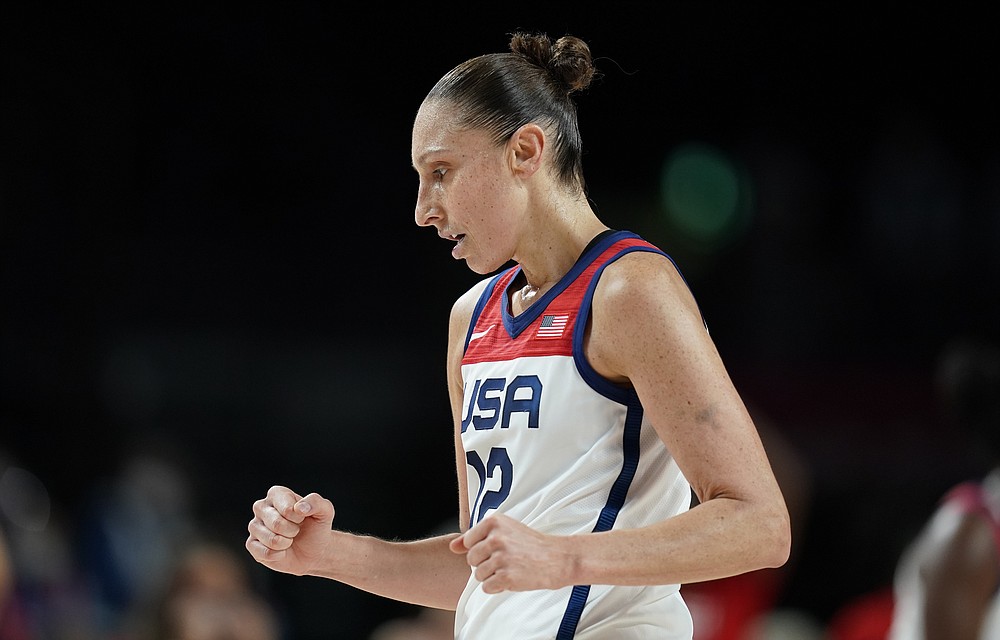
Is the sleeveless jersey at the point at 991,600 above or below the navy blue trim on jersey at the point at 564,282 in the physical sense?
below

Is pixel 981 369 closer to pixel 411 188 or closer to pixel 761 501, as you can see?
pixel 761 501

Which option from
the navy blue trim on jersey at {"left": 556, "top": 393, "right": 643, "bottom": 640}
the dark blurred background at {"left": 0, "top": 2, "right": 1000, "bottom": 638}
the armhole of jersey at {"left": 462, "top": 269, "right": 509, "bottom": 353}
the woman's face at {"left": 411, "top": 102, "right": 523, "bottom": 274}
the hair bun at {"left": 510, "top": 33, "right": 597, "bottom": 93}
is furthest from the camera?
the dark blurred background at {"left": 0, "top": 2, "right": 1000, "bottom": 638}

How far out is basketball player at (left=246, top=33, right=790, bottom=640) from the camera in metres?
2.23

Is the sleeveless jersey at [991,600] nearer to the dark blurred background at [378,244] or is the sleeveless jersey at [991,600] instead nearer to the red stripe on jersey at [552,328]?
the red stripe on jersey at [552,328]

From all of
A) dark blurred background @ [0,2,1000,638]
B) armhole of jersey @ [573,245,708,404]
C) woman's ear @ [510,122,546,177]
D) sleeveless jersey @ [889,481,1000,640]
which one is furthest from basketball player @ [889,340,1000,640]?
dark blurred background @ [0,2,1000,638]

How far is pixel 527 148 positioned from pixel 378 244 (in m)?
9.87

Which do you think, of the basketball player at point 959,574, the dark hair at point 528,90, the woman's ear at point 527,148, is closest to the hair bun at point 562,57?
the dark hair at point 528,90

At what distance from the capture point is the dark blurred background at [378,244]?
10125 millimetres

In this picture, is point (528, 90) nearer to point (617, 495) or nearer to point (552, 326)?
point (552, 326)

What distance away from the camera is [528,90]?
2664mm

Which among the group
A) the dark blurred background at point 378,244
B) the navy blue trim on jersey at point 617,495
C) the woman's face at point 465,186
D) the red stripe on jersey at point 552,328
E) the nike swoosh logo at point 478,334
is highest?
the woman's face at point 465,186

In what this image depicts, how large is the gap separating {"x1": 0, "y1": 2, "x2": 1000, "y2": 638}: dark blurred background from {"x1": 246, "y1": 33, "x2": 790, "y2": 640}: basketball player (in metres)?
6.43

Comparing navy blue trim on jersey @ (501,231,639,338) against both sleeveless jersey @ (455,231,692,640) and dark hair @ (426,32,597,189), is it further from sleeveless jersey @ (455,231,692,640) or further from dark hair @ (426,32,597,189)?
dark hair @ (426,32,597,189)

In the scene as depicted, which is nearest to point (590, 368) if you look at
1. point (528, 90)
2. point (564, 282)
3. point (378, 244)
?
point (564, 282)
